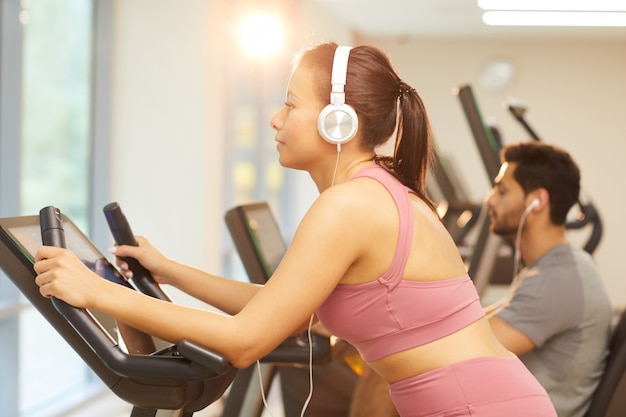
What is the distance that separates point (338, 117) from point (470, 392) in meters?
0.49

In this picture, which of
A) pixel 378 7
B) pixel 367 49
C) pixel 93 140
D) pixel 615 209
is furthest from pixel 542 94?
pixel 367 49

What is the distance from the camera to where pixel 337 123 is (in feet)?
4.74

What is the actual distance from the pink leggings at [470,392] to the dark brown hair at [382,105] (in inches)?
11.6

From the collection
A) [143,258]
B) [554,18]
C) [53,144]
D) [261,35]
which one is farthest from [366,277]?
[554,18]

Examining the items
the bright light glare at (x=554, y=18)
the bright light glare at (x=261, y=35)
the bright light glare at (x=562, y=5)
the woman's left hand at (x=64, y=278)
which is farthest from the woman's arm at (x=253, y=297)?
the bright light glare at (x=554, y=18)

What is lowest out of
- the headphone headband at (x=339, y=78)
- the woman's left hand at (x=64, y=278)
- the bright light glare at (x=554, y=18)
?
the woman's left hand at (x=64, y=278)

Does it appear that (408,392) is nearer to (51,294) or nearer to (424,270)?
(424,270)

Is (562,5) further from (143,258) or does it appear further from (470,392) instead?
(470,392)

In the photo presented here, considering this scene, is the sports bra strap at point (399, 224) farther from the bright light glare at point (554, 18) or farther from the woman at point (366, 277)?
the bright light glare at point (554, 18)

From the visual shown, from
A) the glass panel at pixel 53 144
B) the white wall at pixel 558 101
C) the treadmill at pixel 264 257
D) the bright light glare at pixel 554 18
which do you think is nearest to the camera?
the treadmill at pixel 264 257

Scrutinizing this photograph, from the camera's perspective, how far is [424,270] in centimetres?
141

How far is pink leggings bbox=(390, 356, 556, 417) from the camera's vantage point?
1405mm

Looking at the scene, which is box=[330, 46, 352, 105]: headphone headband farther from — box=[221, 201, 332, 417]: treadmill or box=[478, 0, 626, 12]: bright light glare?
box=[478, 0, 626, 12]: bright light glare

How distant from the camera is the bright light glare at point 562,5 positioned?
6477 millimetres
